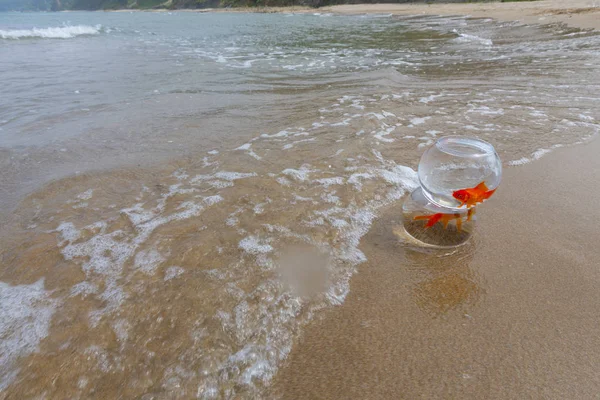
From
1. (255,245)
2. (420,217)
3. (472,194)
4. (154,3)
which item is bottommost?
(255,245)

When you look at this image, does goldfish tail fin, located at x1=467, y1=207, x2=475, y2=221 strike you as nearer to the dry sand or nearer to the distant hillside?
the dry sand

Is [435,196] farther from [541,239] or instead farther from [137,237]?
[137,237]

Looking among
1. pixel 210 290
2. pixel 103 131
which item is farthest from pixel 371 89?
pixel 210 290

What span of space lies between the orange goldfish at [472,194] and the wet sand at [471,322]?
0.94 feet

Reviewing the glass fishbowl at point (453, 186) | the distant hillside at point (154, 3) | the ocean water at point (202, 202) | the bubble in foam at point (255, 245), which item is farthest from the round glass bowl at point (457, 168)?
the distant hillside at point (154, 3)

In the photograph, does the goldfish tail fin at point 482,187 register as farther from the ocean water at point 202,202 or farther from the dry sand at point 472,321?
the ocean water at point 202,202

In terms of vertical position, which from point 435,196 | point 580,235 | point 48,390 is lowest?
point 48,390

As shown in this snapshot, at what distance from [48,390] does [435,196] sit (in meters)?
1.94

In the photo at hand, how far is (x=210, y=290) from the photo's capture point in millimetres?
1635

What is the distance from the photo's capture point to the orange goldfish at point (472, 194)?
1744 mm

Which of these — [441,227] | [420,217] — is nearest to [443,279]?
[441,227]

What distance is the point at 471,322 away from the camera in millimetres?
1438

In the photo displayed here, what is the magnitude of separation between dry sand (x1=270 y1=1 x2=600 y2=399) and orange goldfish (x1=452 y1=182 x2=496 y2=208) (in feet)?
0.93

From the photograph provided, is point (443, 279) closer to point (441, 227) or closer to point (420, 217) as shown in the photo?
point (441, 227)
